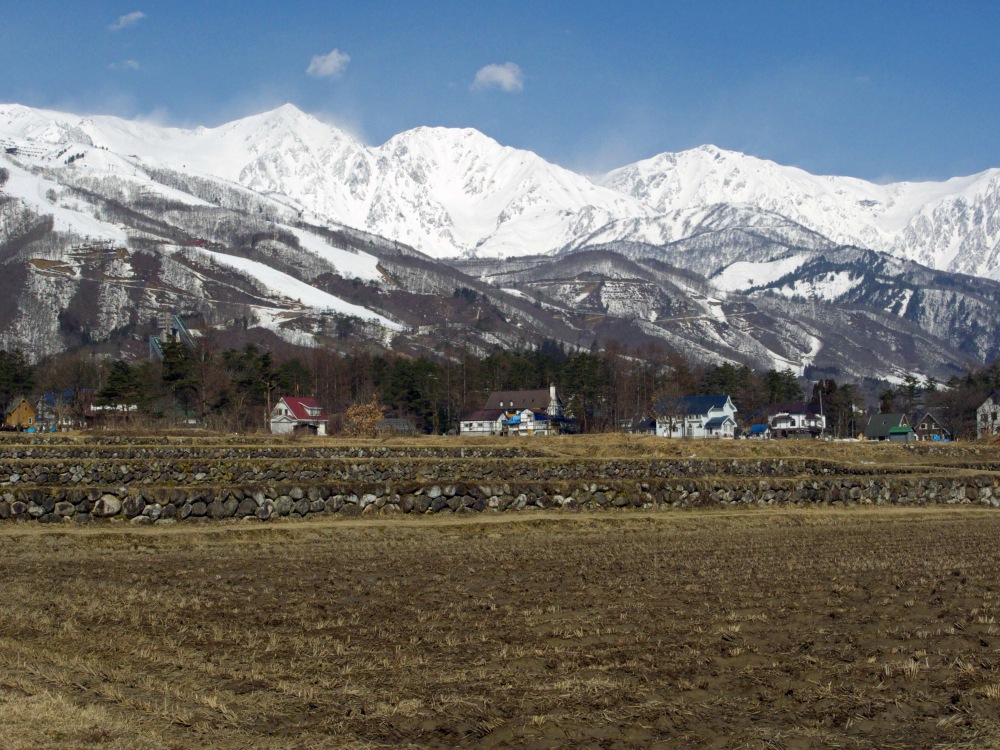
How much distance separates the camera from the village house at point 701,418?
12979 centimetres

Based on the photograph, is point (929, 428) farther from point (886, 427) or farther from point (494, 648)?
point (494, 648)

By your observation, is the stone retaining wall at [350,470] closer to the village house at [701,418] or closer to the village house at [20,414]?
the village house at [701,418]

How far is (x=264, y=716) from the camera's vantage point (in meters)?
9.54

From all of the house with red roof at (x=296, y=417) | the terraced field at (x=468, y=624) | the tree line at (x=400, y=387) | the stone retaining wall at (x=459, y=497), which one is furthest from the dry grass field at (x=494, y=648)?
the house with red roof at (x=296, y=417)

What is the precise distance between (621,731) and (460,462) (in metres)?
34.8

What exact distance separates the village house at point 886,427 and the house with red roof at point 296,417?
7371 centimetres

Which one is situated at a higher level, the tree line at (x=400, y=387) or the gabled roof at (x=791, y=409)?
the tree line at (x=400, y=387)

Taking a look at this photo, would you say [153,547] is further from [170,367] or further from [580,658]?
[170,367]

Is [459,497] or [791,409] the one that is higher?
[791,409]

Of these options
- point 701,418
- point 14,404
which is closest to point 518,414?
point 701,418

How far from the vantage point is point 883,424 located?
144 meters

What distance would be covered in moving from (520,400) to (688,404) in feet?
74.9

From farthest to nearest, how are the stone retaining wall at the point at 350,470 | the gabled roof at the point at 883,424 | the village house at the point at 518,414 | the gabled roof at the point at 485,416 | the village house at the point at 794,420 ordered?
the village house at the point at 794,420 → the gabled roof at the point at 883,424 → the gabled roof at the point at 485,416 → the village house at the point at 518,414 → the stone retaining wall at the point at 350,470

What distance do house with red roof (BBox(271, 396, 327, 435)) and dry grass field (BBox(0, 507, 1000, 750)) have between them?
312ft
